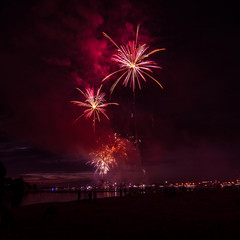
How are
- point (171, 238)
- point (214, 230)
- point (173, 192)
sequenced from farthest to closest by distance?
point (173, 192) < point (214, 230) < point (171, 238)

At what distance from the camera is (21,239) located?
935 cm

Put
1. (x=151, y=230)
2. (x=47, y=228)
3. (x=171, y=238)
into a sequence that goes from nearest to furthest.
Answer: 1. (x=171, y=238)
2. (x=151, y=230)
3. (x=47, y=228)

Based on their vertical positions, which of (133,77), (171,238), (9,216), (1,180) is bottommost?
(171,238)

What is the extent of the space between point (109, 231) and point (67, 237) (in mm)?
1811

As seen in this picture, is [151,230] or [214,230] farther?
[151,230]

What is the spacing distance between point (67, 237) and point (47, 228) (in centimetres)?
236

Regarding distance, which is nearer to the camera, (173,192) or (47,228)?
(47,228)

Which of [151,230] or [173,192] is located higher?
[173,192]

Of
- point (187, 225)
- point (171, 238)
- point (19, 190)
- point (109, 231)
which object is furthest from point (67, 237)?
point (19, 190)

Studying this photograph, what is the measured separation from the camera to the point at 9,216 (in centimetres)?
1184

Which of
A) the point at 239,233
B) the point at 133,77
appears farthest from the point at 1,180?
the point at 133,77

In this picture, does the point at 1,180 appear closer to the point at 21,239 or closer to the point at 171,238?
the point at 21,239

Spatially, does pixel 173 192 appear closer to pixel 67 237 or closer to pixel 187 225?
pixel 187 225

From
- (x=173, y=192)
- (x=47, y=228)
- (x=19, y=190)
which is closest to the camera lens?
(x=47, y=228)
